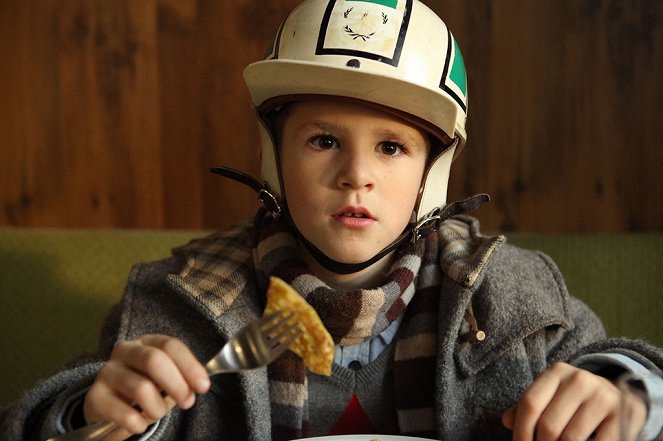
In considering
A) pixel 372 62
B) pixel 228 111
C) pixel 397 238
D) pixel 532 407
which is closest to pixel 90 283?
pixel 228 111

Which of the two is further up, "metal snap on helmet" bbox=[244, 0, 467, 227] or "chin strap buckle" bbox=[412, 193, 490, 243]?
"metal snap on helmet" bbox=[244, 0, 467, 227]

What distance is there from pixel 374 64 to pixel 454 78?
0.16 metres

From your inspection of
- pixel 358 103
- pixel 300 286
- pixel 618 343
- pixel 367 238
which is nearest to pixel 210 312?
pixel 300 286

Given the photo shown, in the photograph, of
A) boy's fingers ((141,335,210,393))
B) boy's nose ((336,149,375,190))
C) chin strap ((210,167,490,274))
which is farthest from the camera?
chin strap ((210,167,490,274))

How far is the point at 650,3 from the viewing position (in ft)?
5.77

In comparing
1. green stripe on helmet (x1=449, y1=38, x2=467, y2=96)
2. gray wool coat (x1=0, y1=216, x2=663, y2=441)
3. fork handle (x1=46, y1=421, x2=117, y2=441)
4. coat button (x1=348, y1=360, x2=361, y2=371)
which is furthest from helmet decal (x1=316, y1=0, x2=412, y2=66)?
fork handle (x1=46, y1=421, x2=117, y2=441)

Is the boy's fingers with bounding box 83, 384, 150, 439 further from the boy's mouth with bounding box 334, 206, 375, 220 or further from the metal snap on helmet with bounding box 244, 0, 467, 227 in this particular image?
the metal snap on helmet with bounding box 244, 0, 467, 227

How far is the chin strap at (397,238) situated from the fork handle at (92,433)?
1.35ft

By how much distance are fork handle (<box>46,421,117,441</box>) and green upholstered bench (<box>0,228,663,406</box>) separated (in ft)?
2.91

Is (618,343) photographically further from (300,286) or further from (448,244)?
(300,286)

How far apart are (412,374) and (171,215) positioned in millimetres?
966

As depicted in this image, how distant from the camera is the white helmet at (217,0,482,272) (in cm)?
106

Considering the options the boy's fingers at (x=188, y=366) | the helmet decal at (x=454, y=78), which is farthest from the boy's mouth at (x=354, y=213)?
the boy's fingers at (x=188, y=366)

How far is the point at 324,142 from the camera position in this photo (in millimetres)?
1122
